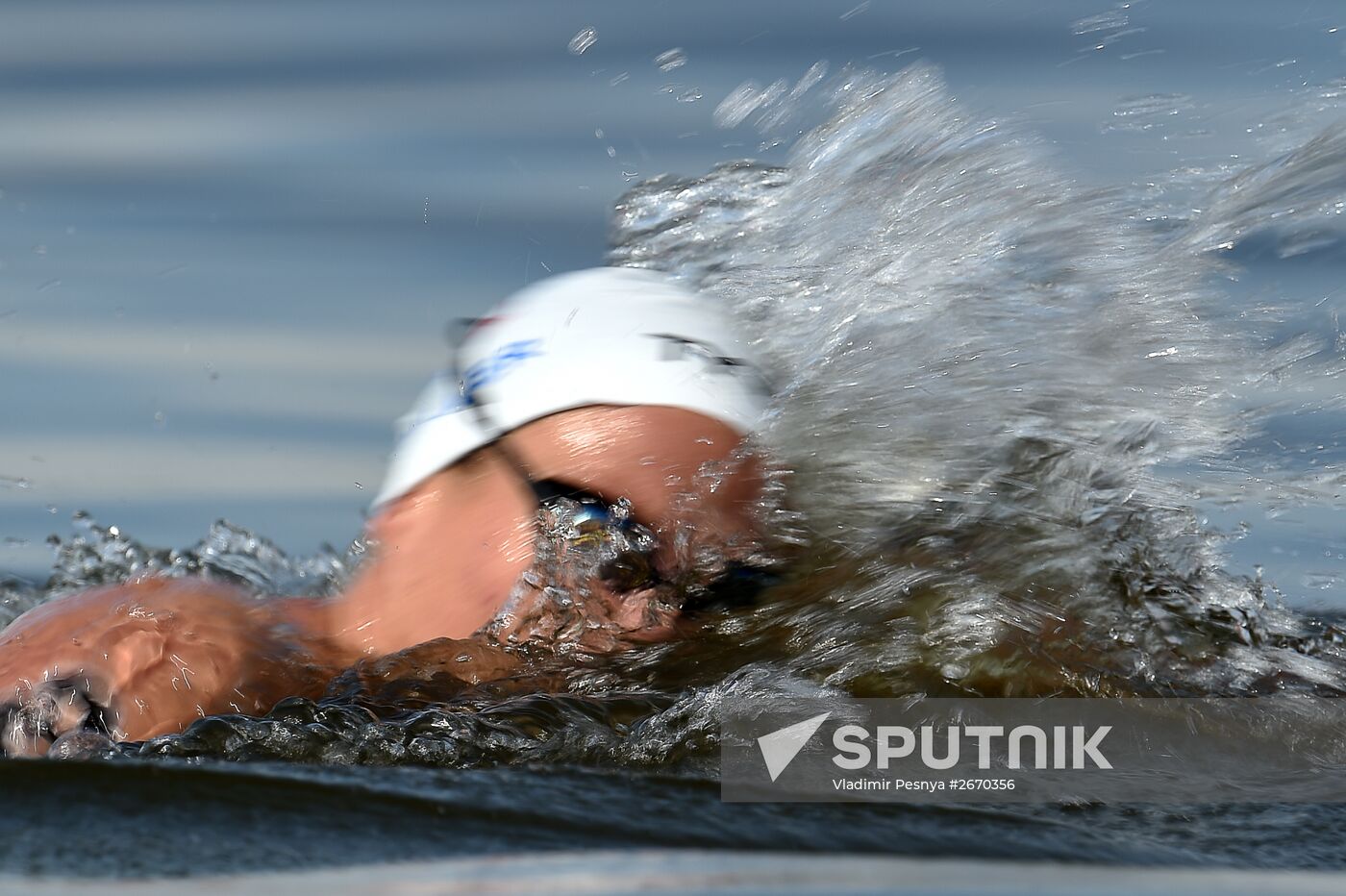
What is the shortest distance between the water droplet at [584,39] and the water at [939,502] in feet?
2.05

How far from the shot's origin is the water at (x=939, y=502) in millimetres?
1482

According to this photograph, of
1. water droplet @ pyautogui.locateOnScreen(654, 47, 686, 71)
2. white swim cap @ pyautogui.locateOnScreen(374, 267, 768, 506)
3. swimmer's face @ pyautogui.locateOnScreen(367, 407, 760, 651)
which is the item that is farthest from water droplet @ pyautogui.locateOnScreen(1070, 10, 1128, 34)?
swimmer's face @ pyautogui.locateOnScreen(367, 407, 760, 651)

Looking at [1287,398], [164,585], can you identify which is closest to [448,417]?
[164,585]

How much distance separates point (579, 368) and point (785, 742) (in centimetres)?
95

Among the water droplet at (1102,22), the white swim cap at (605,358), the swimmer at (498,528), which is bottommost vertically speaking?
the swimmer at (498,528)

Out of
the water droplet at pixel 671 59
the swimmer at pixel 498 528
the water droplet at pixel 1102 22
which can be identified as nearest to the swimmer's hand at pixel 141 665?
the swimmer at pixel 498 528

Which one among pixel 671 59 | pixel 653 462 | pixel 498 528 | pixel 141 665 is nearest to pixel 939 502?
pixel 653 462

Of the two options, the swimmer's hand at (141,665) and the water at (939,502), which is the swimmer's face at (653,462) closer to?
the water at (939,502)

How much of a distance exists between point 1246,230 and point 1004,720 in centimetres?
180

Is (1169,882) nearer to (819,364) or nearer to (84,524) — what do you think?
(819,364)

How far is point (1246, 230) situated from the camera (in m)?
3.52

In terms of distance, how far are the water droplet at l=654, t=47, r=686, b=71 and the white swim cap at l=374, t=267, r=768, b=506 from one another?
5.92 ft

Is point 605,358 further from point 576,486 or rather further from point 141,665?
point 141,665

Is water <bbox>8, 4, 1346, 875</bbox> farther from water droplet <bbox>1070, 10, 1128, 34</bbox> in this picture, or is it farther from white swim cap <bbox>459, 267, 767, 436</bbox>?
water droplet <bbox>1070, 10, 1128, 34</bbox>
